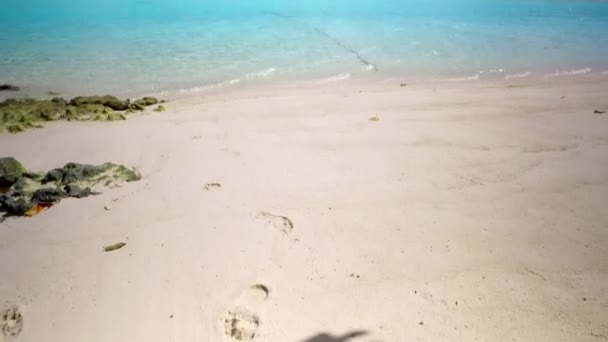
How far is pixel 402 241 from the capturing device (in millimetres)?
3160

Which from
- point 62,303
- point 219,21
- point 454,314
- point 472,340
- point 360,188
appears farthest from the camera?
point 219,21

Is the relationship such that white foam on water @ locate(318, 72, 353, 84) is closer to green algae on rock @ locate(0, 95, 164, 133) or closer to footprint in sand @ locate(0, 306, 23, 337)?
green algae on rock @ locate(0, 95, 164, 133)

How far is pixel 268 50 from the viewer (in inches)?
555

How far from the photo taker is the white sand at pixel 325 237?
2.46m

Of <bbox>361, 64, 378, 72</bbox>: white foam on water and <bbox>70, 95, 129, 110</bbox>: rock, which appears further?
<bbox>361, 64, 378, 72</bbox>: white foam on water

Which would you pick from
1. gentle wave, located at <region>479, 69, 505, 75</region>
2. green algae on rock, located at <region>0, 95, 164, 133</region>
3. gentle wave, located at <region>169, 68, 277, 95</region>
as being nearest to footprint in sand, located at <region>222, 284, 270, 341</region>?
green algae on rock, located at <region>0, 95, 164, 133</region>

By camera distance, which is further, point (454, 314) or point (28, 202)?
point (28, 202)

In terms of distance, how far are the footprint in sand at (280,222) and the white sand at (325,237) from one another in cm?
2

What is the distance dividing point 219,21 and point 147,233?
21294mm

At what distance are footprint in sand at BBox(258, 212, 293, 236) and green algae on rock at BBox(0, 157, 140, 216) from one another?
70.7 inches

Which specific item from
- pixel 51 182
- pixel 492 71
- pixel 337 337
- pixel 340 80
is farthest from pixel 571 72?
pixel 51 182

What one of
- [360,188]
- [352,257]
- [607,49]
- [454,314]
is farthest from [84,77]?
[607,49]

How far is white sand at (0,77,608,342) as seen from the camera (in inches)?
97.0

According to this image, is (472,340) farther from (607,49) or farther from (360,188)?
(607,49)
